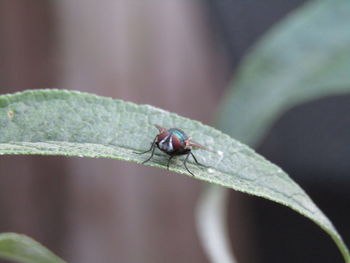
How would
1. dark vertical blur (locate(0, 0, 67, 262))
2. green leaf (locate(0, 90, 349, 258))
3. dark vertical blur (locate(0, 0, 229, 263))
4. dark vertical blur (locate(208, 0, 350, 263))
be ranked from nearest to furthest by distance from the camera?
green leaf (locate(0, 90, 349, 258)) < dark vertical blur (locate(0, 0, 67, 262)) < dark vertical blur (locate(0, 0, 229, 263)) < dark vertical blur (locate(208, 0, 350, 263))

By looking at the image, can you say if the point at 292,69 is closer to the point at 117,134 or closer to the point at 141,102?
the point at 117,134

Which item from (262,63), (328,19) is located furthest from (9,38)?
(328,19)

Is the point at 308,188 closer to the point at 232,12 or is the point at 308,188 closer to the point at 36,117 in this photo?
the point at 232,12

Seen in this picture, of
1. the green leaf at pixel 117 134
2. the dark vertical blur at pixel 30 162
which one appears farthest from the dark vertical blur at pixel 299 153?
the green leaf at pixel 117 134

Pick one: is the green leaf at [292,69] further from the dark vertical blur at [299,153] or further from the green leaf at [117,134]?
the dark vertical blur at [299,153]

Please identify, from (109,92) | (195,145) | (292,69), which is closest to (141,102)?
(109,92)

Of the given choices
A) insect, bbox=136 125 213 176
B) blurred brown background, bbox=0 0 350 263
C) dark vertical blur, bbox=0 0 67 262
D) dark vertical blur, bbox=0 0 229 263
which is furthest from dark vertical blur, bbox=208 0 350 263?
insect, bbox=136 125 213 176

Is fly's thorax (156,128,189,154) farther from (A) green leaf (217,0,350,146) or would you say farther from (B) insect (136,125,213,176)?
(A) green leaf (217,0,350,146)
